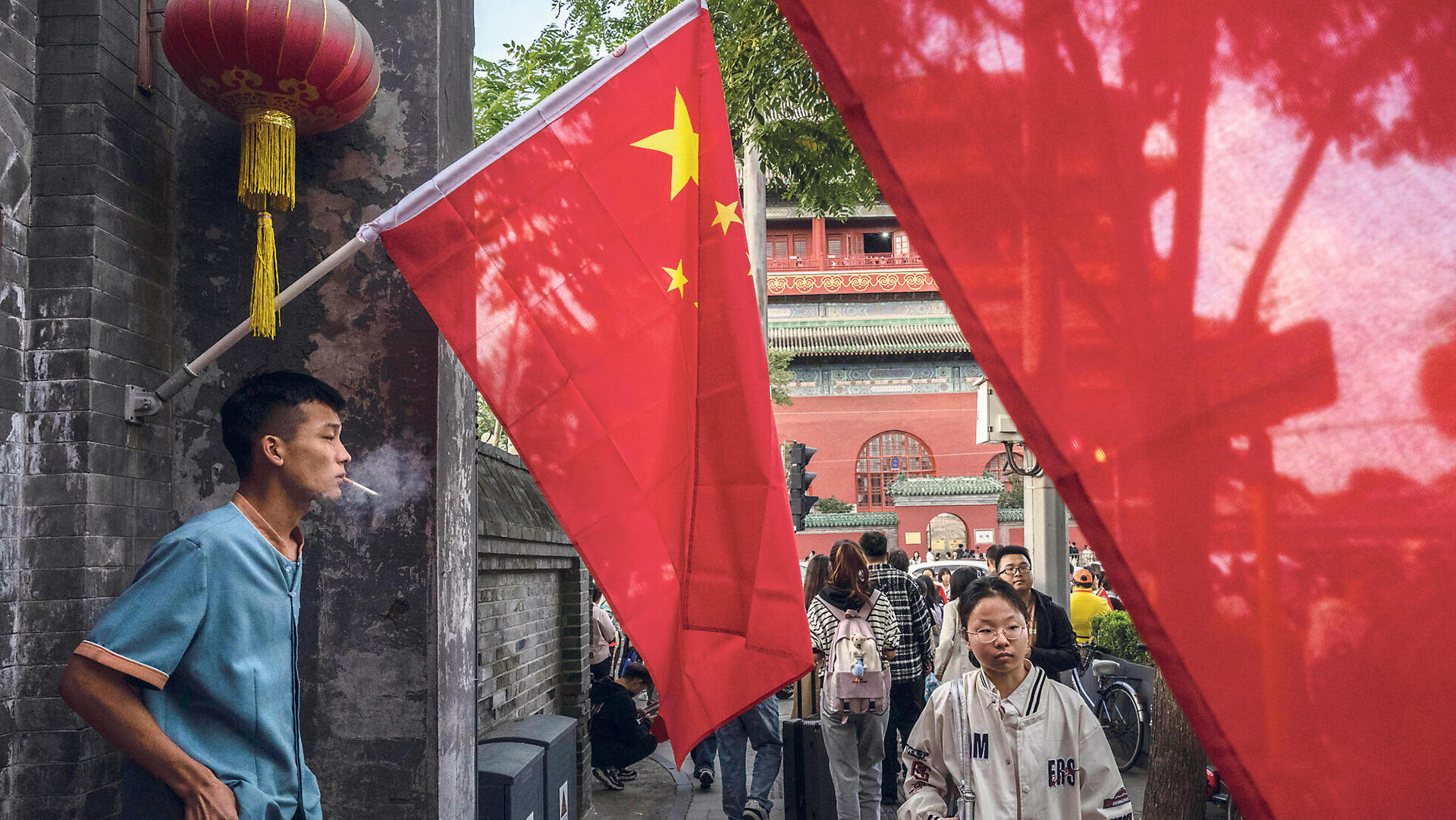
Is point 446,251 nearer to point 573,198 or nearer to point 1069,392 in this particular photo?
point 573,198

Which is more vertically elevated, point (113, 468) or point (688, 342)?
point (688, 342)

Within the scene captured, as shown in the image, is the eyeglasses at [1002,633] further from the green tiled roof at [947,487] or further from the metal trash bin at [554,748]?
the green tiled roof at [947,487]

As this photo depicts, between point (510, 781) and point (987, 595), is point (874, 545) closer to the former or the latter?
point (510, 781)

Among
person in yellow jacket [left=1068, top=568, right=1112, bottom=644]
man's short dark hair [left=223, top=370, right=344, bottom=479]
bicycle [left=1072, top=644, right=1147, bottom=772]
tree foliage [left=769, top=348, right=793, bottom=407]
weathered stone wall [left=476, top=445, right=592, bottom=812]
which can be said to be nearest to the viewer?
man's short dark hair [left=223, top=370, right=344, bottom=479]

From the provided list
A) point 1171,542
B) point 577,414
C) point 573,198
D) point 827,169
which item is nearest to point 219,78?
point 573,198

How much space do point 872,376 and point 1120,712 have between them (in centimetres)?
3270

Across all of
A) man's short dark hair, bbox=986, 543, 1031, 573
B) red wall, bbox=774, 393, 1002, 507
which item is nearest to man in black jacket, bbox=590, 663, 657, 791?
man's short dark hair, bbox=986, 543, 1031, 573

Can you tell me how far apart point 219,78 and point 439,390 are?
4.07 ft

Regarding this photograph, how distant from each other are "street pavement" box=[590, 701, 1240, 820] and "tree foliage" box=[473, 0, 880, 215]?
490 centimetres

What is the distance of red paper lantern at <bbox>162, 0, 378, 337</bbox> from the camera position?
130 inches

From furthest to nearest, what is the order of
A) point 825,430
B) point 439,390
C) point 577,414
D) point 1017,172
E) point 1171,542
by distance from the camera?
point 825,430, point 439,390, point 577,414, point 1017,172, point 1171,542

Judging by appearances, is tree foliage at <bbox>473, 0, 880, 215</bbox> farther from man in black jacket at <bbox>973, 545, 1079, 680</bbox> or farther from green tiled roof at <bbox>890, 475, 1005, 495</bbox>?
green tiled roof at <bbox>890, 475, 1005, 495</bbox>

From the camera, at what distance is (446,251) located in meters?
3.29

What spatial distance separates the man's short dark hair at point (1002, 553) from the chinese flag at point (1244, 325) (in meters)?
4.24
